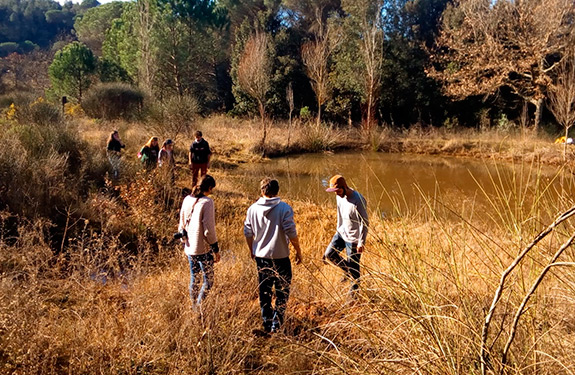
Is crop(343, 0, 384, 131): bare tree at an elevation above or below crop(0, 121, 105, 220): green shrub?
above

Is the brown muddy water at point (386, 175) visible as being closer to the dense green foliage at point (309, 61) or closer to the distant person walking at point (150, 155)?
the distant person walking at point (150, 155)

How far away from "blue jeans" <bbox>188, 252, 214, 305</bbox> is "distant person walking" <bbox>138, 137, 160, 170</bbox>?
581 cm

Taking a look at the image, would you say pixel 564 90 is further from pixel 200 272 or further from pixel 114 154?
pixel 200 272

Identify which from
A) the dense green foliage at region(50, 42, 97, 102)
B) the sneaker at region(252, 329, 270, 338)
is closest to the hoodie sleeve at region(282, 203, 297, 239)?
the sneaker at region(252, 329, 270, 338)

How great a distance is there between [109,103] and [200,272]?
19995 mm

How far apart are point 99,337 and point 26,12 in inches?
2481

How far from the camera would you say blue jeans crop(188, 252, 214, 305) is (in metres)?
3.48

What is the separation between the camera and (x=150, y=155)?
9.02m

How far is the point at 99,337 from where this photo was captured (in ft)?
8.84

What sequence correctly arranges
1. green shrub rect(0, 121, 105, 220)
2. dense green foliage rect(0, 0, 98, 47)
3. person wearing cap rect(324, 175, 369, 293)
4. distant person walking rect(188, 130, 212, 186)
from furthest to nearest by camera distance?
dense green foliage rect(0, 0, 98, 47) < distant person walking rect(188, 130, 212, 186) < green shrub rect(0, 121, 105, 220) < person wearing cap rect(324, 175, 369, 293)

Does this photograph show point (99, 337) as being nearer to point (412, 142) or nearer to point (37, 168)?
point (37, 168)

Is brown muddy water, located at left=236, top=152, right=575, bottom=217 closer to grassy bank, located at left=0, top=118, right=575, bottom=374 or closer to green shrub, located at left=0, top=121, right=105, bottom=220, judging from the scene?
green shrub, located at left=0, top=121, right=105, bottom=220

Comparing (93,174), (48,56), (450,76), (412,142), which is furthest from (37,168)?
(48,56)

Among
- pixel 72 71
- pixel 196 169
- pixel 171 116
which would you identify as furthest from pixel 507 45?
pixel 72 71
